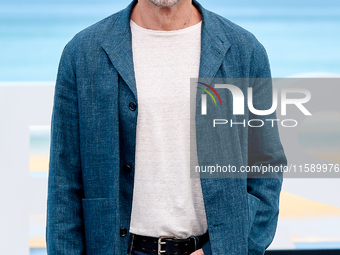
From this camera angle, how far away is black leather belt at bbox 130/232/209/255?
4.50 ft

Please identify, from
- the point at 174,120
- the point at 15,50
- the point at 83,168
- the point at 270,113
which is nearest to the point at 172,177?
the point at 174,120

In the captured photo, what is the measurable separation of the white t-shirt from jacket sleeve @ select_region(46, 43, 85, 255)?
18 centimetres

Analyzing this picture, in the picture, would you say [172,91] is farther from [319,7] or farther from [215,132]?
[319,7]

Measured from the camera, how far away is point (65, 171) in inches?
55.9

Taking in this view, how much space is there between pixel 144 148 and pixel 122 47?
0.31 m

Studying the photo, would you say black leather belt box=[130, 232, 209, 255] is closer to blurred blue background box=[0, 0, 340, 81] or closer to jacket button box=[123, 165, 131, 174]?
jacket button box=[123, 165, 131, 174]

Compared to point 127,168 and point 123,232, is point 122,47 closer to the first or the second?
point 127,168

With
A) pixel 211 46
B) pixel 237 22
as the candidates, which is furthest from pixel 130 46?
Answer: pixel 237 22

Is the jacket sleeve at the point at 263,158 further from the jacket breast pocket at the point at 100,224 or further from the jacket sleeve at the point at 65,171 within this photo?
the jacket sleeve at the point at 65,171

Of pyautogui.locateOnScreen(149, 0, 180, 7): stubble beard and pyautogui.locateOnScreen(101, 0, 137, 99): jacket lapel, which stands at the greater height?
pyautogui.locateOnScreen(149, 0, 180, 7): stubble beard

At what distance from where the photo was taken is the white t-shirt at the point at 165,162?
1.38 metres

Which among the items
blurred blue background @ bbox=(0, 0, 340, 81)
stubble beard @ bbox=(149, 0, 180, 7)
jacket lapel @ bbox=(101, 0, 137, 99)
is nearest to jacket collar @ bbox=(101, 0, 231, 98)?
jacket lapel @ bbox=(101, 0, 137, 99)

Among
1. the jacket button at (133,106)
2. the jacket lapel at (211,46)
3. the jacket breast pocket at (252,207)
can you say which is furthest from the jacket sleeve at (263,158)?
the jacket button at (133,106)

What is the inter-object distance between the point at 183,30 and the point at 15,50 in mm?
1538
